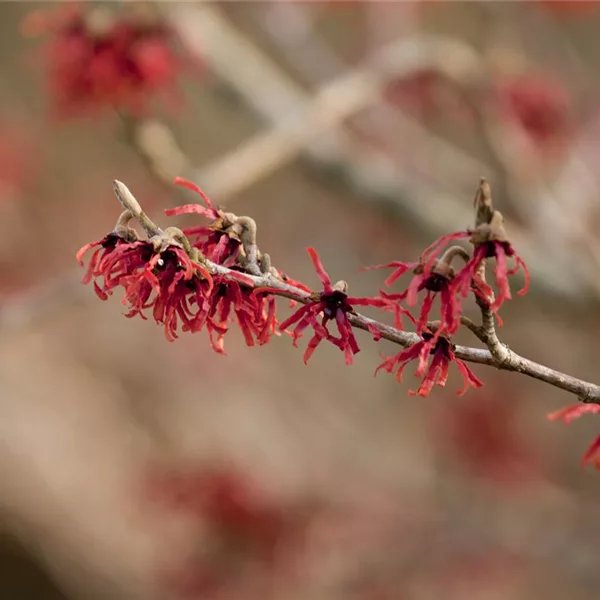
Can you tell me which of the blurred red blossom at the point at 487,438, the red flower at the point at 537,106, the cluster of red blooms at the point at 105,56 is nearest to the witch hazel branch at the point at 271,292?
the cluster of red blooms at the point at 105,56

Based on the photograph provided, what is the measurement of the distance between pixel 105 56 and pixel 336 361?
3.26 metres

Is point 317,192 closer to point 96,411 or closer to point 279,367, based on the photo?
point 279,367

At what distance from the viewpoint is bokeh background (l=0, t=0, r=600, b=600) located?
2422 millimetres

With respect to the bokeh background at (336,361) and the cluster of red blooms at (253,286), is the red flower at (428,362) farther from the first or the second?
the bokeh background at (336,361)

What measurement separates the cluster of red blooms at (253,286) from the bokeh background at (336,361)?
1134 mm

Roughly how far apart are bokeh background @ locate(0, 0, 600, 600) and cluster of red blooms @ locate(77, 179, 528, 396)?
113cm

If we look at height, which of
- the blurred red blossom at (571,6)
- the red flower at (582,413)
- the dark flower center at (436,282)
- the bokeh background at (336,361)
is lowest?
the dark flower center at (436,282)

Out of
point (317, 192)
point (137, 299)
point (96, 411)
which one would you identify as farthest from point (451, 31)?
point (137, 299)

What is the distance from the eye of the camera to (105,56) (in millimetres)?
1678

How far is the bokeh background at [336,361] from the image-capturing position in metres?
2.42

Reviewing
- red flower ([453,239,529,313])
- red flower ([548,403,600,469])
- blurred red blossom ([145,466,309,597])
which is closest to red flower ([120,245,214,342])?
red flower ([453,239,529,313])

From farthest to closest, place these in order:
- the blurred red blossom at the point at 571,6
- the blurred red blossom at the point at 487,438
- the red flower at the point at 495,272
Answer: the blurred red blossom at the point at 487,438 < the blurred red blossom at the point at 571,6 < the red flower at the point at 495,272

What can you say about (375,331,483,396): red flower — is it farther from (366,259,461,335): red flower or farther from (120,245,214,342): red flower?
(120,245,214,342): red flower

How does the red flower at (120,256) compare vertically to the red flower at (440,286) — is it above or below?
A: below
